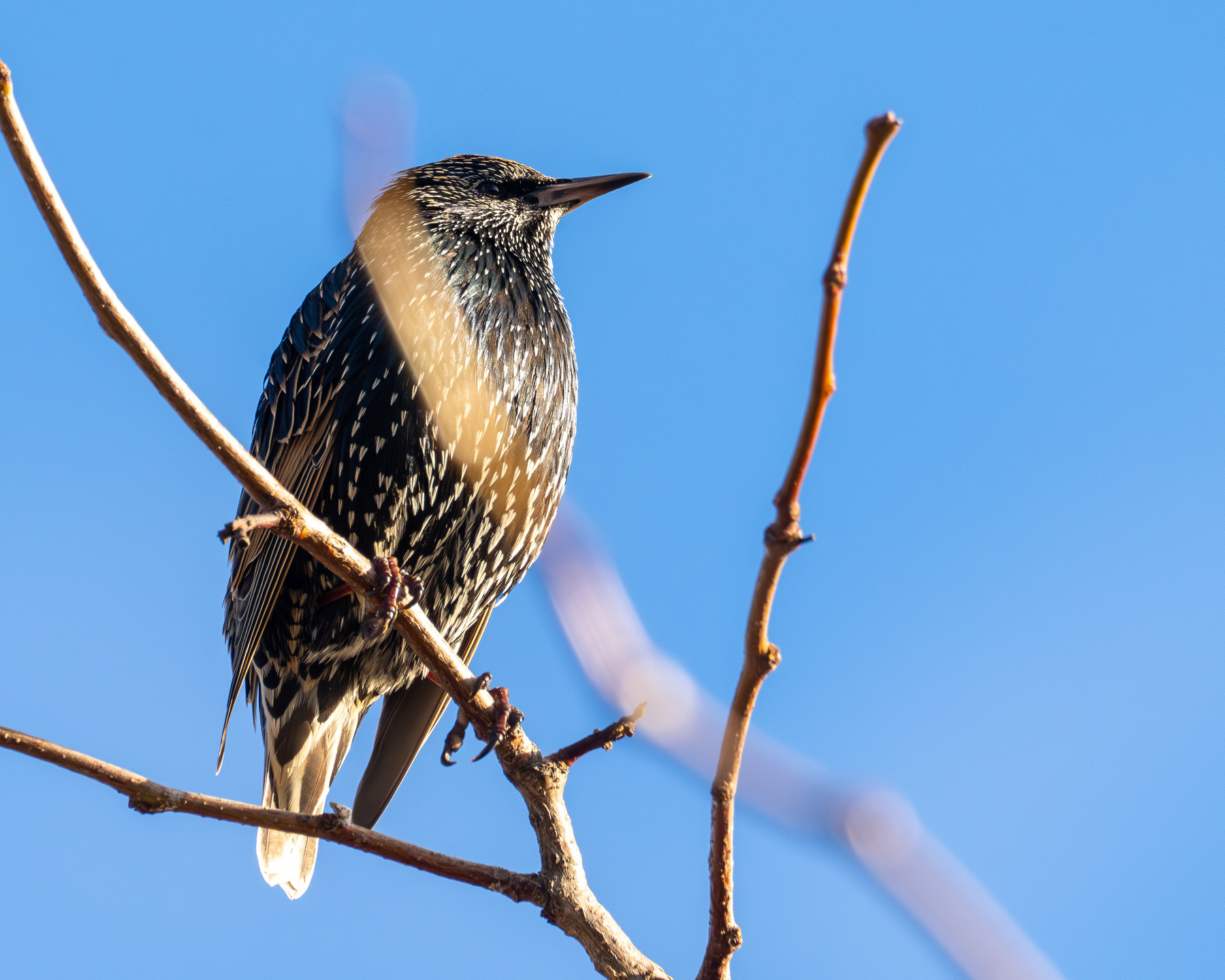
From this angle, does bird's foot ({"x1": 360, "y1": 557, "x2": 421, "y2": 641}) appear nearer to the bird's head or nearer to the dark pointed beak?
the bird's head

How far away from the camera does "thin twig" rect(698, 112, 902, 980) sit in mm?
1263

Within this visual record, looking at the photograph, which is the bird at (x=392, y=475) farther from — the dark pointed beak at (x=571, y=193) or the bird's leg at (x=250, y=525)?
the bird's leg at (x=250, y=525)

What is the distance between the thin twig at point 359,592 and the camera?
6.43 feet

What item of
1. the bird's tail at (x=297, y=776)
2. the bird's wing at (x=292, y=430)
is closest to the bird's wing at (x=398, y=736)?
the bird's tail at (x=297, y=776)

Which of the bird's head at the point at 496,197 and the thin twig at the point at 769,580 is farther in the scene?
the bird's head at the point at 496,197

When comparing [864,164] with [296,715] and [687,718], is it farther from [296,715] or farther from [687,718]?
[296,715]

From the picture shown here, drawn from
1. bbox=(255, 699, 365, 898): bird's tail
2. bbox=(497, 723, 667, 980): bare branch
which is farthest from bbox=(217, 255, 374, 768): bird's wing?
bbox=(497, 723, 667, 980): bare branch

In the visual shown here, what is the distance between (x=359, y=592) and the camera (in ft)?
9.12

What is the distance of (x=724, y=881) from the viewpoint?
2057mm

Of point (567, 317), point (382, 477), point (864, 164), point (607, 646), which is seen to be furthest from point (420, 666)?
point (864, 164)

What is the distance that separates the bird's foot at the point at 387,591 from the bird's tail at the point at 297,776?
125cm

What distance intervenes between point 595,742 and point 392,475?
144 cm

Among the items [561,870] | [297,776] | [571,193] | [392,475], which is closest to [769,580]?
[561,870]

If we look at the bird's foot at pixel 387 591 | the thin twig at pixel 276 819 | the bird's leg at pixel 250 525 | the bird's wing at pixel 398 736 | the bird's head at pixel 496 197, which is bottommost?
the thin twig at pixel 276 819
